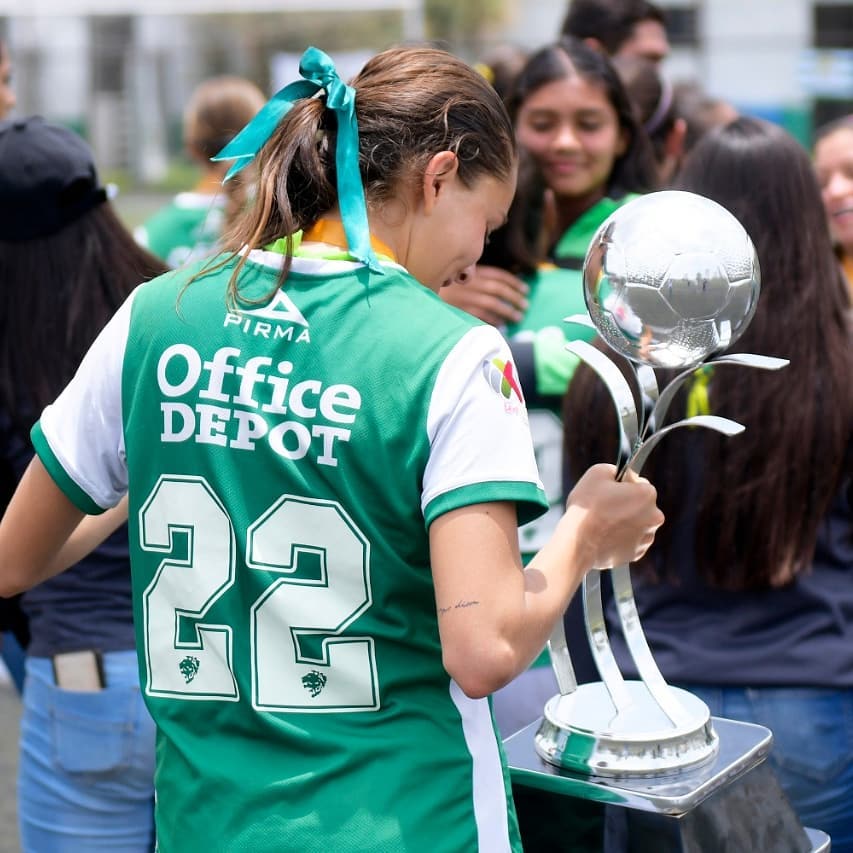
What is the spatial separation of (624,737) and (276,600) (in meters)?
0.40

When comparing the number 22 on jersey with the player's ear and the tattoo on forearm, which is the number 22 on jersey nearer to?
the tattoo on forearm

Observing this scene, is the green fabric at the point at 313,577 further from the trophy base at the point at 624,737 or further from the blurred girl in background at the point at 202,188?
the blurred girl in background at the point at 202,188

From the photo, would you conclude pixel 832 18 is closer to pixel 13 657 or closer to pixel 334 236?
pixel 13 657

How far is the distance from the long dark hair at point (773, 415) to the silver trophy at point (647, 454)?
44cm

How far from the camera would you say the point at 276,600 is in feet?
4.21

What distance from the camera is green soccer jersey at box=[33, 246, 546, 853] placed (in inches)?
48.7

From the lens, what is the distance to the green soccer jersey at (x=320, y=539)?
1.24 m

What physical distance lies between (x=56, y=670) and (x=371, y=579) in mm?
1093

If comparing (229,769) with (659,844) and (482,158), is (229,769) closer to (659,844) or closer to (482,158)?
(659,844)

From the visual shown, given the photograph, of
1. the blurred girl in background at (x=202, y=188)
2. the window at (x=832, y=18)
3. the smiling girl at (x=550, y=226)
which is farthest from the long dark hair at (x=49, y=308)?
the window at (x=832, y=18)

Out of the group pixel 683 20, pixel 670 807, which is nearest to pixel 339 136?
pixel 670 807

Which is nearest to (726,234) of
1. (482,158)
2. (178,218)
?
(482,158)

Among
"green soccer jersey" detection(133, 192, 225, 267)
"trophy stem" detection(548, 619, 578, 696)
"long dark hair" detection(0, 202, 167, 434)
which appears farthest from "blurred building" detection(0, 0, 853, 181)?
"trophy stem" detection(548, 619, 578, 696)

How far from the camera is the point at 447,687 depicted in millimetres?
1307
